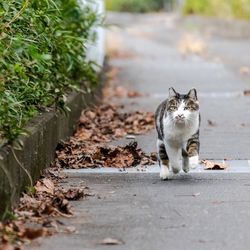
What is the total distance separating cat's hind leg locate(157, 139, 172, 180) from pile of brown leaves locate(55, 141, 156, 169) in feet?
1.71

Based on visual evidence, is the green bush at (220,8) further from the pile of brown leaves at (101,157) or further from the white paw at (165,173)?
the white paw at (165,173)

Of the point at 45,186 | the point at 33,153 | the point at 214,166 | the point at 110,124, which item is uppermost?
the point at 33,153

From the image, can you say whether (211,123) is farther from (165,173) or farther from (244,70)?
(244,70)

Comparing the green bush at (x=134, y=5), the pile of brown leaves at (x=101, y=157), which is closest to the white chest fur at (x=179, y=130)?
the pile of brown leaves at (x=101, y=157)

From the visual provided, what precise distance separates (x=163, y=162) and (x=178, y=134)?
315 millimetres

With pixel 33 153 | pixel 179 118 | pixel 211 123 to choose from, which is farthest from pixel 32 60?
pixel 211 123

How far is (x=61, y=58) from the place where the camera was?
10.6 meters

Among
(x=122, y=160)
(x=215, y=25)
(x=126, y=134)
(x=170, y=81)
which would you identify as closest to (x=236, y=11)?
(x=215, y=25)

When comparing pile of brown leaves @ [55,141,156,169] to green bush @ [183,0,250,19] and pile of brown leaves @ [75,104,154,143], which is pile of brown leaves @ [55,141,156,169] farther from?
green bush @ [183,0,250,19]

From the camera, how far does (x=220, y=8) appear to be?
34844 millimetres

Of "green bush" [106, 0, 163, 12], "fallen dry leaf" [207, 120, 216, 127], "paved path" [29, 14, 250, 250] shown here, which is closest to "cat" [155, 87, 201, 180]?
"paved path" [29, 14, 250, 250]

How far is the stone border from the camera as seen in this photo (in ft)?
21.8

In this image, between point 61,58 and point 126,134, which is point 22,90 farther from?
point 126,134

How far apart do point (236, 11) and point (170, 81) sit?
14512 mm
